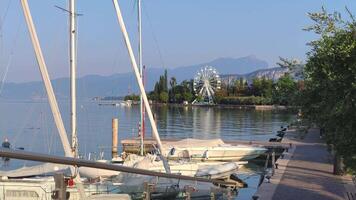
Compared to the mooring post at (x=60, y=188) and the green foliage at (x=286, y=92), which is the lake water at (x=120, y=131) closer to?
the green foliage at (x=286, y=92)

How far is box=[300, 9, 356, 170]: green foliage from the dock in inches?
110

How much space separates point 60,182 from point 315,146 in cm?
3107

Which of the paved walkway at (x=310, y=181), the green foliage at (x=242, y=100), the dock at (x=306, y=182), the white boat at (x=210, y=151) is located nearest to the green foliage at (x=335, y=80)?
the dock at (x=306, y=182)

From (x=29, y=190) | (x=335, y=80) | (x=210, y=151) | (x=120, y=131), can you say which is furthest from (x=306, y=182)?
(x=120, y=131)

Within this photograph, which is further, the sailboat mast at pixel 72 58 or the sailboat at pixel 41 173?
the sailboat mast at pixel 72 58

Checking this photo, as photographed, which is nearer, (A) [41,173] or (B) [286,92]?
(B) [286,92]

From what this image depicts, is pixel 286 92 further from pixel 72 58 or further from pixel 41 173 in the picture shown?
pixel 41 173

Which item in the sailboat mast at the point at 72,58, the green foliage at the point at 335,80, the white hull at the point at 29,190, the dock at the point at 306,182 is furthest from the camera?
the sailboat mast at the point at 72,58

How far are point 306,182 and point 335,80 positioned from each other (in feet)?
32.0

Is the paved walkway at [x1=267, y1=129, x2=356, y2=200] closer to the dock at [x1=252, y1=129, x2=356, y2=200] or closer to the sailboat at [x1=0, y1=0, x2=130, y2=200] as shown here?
the dock at [x1=252, y1=129, x2=356, y2=200]

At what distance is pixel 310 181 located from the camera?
714 inches

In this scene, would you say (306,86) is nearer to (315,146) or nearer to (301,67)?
(301,67)

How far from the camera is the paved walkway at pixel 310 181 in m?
15.3

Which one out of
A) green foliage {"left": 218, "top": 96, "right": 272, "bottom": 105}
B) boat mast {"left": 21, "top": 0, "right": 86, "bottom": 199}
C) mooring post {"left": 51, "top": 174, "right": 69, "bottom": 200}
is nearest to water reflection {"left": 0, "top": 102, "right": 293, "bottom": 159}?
boat mast {"left": 21, "top": 0, "right": 86, "bottom": 199}
